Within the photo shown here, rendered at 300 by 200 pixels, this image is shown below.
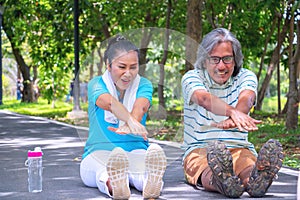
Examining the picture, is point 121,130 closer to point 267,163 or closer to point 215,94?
point 215,94

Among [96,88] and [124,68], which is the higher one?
[124,68]

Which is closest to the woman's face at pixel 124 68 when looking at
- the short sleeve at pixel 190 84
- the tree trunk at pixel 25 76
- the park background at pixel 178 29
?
the short sleeve at pixel 190 84

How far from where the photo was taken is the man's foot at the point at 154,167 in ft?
15.7

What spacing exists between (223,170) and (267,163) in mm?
310

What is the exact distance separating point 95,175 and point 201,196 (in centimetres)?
91

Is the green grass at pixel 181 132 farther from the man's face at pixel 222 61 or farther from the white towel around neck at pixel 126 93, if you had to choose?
the man's face at pixel 222 61

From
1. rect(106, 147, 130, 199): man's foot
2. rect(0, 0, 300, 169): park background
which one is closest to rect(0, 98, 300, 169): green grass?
rect(0, 0, 300, 169): park background

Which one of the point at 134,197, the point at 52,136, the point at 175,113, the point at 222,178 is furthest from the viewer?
the point at 52,136

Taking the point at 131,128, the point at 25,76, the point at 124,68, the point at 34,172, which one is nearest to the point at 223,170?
the point at 131,128

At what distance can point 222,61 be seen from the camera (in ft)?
17.4

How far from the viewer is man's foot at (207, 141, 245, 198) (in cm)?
472

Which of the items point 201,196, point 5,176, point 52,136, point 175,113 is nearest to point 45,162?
point 5,176

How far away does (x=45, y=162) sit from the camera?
7.95 meters

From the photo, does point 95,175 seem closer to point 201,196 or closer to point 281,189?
point 201,196
